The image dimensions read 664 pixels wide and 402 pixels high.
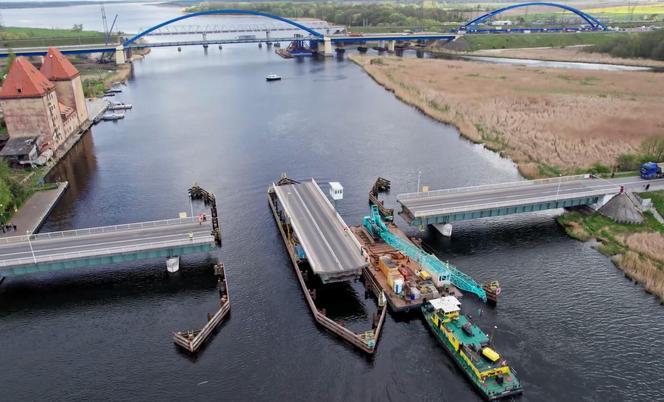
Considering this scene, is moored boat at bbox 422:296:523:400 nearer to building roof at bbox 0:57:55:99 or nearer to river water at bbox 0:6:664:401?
river water at bbox 0:6:664:401

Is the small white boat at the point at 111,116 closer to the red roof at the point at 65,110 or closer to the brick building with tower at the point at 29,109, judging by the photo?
the red roof at the point at 65,110

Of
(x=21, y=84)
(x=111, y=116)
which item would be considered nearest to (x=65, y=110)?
(x=21, y=84)

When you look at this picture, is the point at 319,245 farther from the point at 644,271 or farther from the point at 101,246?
the point at 644,271

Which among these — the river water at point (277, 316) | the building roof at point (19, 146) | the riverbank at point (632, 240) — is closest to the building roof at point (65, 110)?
the building roof at point (19, 146)

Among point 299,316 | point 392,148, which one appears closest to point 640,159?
point 392,148

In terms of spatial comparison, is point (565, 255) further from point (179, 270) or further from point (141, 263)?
point (141, 263)

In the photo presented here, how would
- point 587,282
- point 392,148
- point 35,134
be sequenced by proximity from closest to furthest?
point 587,282, point 35,134, point 392,148
